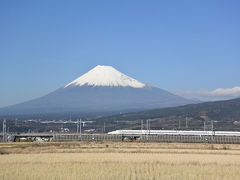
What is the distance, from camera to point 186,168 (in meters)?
28.5

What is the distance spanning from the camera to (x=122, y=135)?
74.8 metres

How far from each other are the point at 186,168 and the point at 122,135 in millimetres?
46458

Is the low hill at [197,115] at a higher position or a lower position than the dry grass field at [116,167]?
higher

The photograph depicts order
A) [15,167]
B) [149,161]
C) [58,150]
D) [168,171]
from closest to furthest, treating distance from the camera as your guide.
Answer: [168,171]
[15,167]
[149,161]
[58,150]

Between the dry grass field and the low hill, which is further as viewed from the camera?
the low hill

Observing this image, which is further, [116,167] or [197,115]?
[197,115]

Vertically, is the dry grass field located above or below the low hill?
below

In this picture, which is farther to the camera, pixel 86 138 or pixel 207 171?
pixel 86 138

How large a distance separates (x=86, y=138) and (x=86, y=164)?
42548 mm

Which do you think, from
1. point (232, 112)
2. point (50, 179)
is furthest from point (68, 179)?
point (232, 112)

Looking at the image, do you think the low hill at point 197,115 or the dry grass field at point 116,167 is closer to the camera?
the dry grass field at point 116,167

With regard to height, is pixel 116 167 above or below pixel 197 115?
below

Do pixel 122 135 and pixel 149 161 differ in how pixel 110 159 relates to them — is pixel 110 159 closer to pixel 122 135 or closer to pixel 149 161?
pixel 149 161

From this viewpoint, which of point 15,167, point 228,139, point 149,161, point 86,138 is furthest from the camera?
point 86,138
